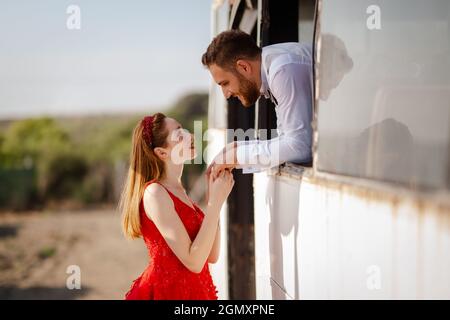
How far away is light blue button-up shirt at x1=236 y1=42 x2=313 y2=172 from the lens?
3.21 metres

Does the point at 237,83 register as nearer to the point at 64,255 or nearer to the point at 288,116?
the point at 288,116

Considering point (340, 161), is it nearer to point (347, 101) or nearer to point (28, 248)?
point (347, 101)

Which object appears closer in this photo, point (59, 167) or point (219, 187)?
point (219, 187)

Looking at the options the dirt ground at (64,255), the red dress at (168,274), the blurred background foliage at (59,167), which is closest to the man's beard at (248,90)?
the red dress at (168,274)

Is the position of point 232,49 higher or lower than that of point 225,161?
higher

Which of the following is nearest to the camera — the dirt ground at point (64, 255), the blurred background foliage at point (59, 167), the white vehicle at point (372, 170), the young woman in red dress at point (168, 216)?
the white vehicle at point (372, 170)

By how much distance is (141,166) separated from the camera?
3.41 metres

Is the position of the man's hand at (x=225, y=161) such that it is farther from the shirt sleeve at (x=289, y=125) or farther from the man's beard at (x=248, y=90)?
the man's beard at (x=248, y=90)

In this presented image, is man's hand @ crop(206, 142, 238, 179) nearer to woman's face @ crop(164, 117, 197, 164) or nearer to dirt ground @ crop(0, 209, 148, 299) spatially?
woman's face @ crop(164, 117, 197, 164)

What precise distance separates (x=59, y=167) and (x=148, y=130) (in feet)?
79.8

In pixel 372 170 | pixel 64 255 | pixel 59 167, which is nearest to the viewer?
pixel 372 170

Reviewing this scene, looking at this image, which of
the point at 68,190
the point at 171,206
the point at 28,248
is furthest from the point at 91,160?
the point at 171,206

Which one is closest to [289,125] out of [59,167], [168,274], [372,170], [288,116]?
[288,116]

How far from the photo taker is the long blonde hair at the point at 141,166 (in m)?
3.37
